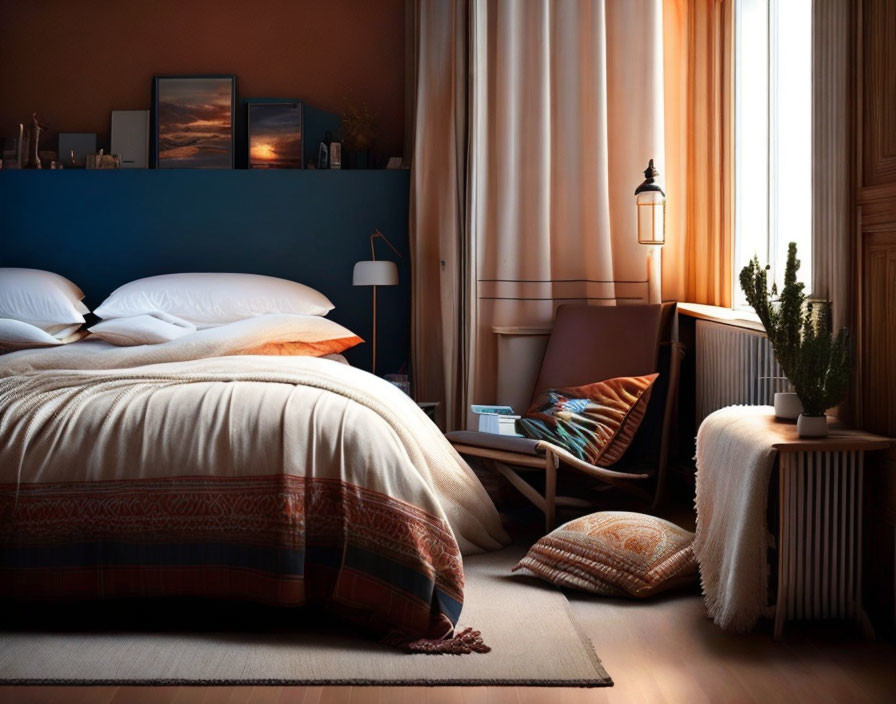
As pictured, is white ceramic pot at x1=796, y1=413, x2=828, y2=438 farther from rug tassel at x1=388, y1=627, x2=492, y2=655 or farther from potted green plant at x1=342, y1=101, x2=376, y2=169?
potted green plant at x1=342, y1=101, x2=376, y2=169

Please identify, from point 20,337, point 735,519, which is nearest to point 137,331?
point 20,337

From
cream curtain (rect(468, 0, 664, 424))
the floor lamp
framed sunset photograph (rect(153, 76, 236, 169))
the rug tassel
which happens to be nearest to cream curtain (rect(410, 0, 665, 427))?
cream curtain (rect(468, 0, 664, 424))

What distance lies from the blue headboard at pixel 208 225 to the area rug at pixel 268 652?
2.68 metres

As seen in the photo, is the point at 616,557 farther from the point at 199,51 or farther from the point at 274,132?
the point at 199,51

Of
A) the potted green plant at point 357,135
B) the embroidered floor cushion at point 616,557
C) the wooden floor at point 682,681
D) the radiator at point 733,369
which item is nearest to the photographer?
the wooden floor at point 682,681

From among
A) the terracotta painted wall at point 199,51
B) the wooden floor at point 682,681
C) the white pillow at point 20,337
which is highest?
the terracotta painted wall at point 199,51

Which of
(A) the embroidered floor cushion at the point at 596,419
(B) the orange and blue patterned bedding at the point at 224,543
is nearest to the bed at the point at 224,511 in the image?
(B) the orange and blue patterned bedding at the point at 224,543

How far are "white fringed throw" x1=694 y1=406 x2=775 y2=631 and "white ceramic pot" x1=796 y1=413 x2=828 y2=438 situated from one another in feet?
0.31

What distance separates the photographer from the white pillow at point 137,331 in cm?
412

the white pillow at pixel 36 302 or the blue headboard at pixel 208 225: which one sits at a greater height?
the blue headboard at pixel 208 225

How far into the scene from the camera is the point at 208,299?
4699 millimetres

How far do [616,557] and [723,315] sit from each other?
1299 mm

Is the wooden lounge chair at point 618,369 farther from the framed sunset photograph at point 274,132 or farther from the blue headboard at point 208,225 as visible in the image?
the framed sunset photograph at point 274,132

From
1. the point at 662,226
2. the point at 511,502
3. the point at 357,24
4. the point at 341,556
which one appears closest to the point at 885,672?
the point at 341,556
